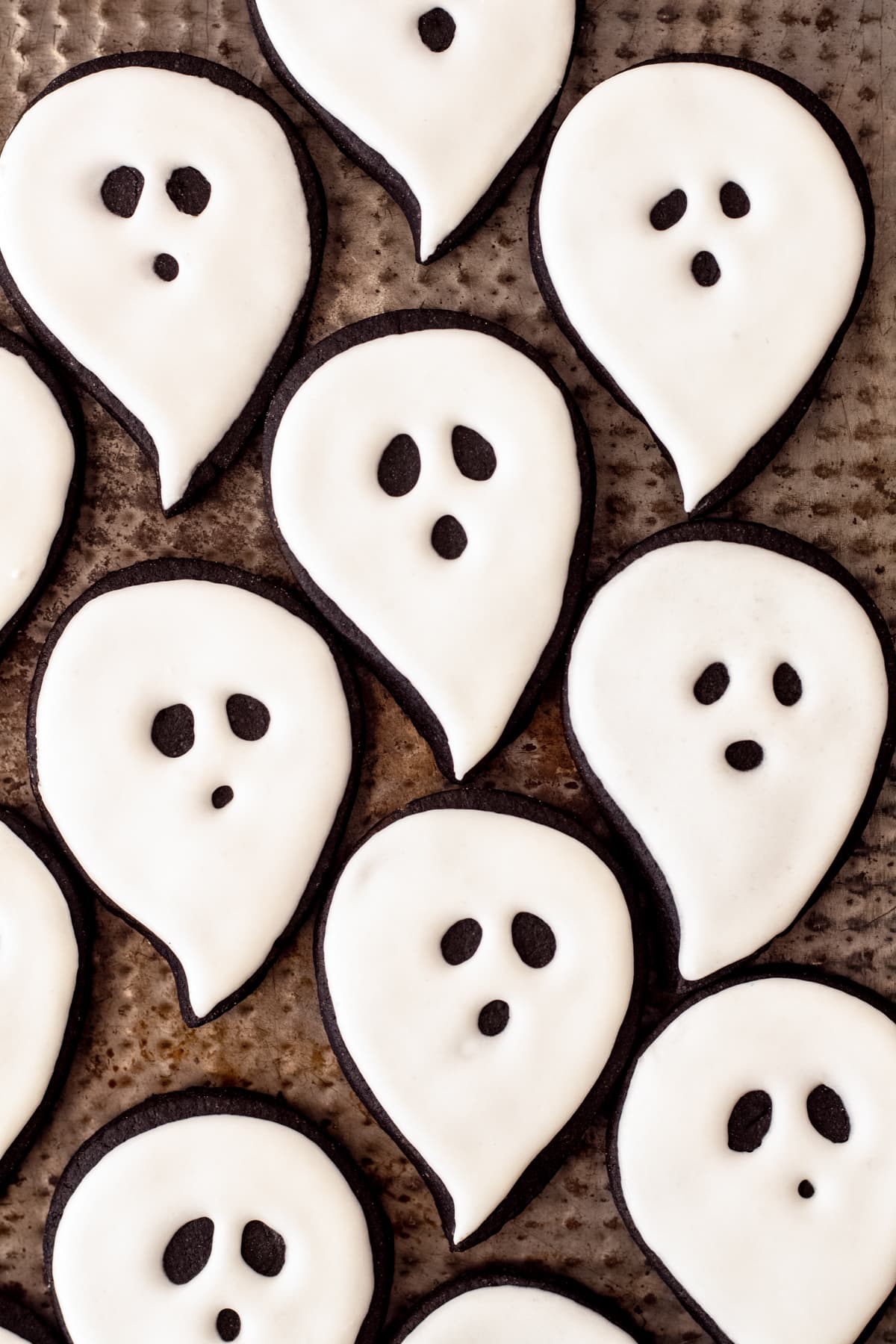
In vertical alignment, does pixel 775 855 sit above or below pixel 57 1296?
above

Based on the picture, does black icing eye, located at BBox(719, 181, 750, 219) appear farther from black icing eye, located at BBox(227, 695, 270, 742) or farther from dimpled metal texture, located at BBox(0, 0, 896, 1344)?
black icing eye, located at BBox(227, 695, 270, 742)

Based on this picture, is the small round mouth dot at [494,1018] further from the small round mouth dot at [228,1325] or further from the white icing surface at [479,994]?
the small round mouth dot at [228,1325]

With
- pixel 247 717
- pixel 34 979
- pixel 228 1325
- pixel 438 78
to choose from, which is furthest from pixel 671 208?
pixel 228 1325

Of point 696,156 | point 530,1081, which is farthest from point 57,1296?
point 696,156

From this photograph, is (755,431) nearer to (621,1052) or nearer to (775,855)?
(775,855)

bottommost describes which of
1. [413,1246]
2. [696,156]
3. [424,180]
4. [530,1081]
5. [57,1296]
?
[57,1296]

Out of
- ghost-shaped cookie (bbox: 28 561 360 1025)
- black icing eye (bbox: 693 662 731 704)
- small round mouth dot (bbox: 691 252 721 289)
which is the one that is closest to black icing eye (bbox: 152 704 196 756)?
ghost-shaped cookie (bbox: 28 561 360 1025)
